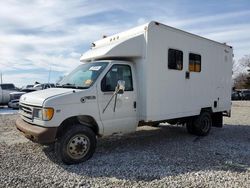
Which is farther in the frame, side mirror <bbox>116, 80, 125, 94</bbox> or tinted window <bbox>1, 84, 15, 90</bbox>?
tinted window <bbox>1, 84, 15, 90</bbox>

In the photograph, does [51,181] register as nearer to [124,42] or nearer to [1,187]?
[1,187]

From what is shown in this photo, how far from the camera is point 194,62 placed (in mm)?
8867

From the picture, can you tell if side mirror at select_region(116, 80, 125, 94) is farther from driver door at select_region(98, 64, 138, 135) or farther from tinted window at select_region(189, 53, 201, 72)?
tinted window at select_region(189, 53, 201, 72)

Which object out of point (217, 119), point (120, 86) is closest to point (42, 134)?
point (120, 86)

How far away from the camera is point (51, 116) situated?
19.2 feet

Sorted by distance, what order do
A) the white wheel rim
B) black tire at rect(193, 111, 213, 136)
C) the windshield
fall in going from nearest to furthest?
the white wheel rim, the windshield, black tire at rect(193, 111, 213, 136)

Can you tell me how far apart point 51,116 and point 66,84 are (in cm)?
133

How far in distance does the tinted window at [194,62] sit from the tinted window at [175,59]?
522 millimetres

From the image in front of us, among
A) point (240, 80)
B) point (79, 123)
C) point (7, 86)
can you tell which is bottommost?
point (79, 123)

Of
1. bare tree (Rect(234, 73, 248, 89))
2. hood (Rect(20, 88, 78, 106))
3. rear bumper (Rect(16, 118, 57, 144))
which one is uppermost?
bare tree (Rect(234, 73, 248, 89))

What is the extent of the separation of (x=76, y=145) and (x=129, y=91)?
6.18 feet

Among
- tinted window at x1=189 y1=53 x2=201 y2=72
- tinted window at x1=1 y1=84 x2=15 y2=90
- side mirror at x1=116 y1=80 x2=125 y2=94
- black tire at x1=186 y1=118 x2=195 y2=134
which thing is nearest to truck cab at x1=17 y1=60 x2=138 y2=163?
side mirror at x1=116 y1=80 x2=125 y2=94

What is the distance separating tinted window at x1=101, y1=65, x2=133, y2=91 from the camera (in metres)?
A: 6.63

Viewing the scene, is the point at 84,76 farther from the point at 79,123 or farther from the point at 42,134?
the point at 42,134
